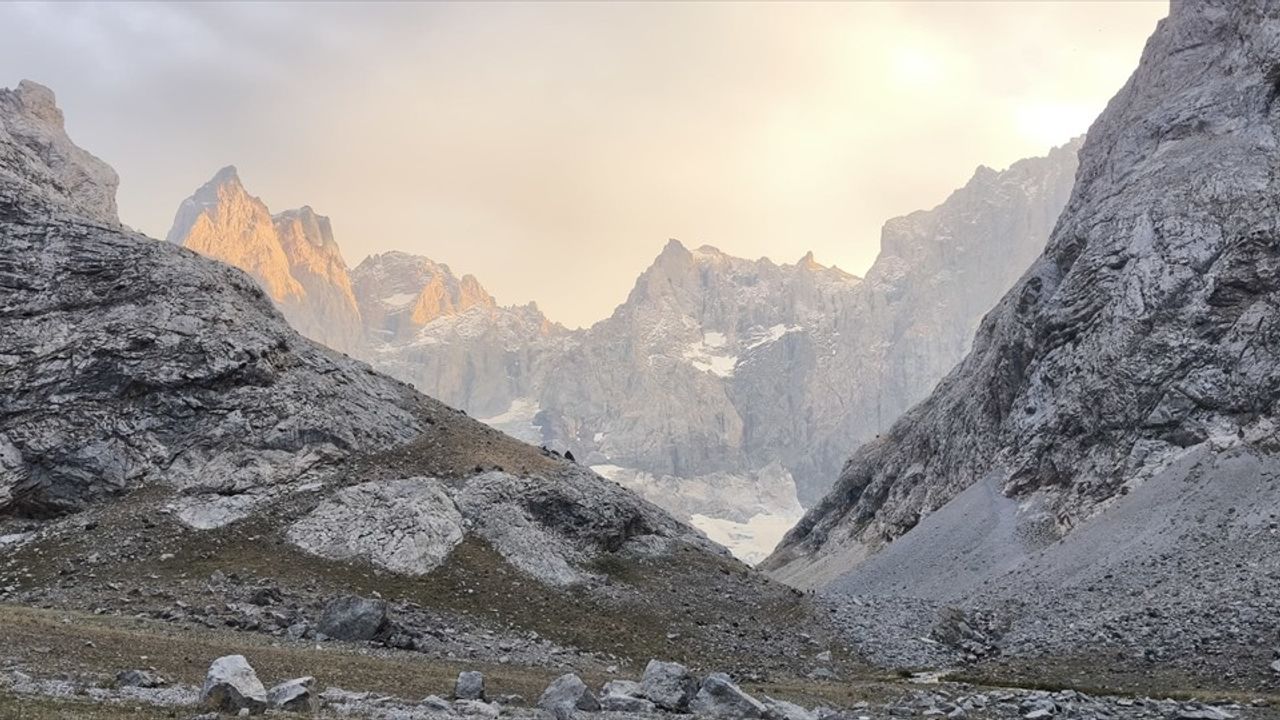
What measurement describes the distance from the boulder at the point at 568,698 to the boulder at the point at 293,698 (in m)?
7.73

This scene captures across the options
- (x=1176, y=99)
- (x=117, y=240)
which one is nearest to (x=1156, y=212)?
(x=1176, y=99)

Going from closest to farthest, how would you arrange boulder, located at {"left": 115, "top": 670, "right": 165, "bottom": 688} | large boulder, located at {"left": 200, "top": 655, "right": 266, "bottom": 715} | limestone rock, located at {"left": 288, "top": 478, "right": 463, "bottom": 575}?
large boulder, located at {"left": 200, "top": 655, "right": 266, "bottom": 715} < boulder, located at {"left": 115, "top": 670, "right": 165, "bottom": 688} < limestone rock, located at {"left": 288, "top": 478, "right": 463, "bottom": 575}

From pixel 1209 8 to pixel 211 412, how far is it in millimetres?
143420

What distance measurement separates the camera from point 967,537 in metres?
99.0

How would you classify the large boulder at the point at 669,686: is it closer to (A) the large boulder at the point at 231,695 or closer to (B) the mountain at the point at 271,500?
(B) the mountain at the point at 271,500

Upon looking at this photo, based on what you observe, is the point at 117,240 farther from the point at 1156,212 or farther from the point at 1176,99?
the point at 1176,99

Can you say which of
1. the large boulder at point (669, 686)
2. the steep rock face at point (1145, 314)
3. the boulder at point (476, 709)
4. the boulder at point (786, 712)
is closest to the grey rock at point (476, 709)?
the boulder at point (476, 709)

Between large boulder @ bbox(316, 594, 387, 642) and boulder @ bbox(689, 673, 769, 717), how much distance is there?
711 inches

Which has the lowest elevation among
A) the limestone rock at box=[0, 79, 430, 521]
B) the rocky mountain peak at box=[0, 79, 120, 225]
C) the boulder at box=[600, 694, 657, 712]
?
the boulder at box=[600, 694, 657, 712]

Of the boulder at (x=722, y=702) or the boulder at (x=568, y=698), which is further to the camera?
the boulder at (x=722, y=702)

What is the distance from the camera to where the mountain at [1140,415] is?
60.2 metres

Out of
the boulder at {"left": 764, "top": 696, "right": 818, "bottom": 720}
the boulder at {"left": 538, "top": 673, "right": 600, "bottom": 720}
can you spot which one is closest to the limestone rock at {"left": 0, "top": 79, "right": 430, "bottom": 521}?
the boulder at {"left": 538, "top": 673, "right": 600, "bottom": 720}

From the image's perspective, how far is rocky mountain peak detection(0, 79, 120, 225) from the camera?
82.4 metres

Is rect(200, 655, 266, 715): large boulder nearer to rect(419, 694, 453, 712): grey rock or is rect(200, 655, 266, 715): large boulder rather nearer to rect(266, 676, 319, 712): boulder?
rect(266, 676, 319, 712): boulder
